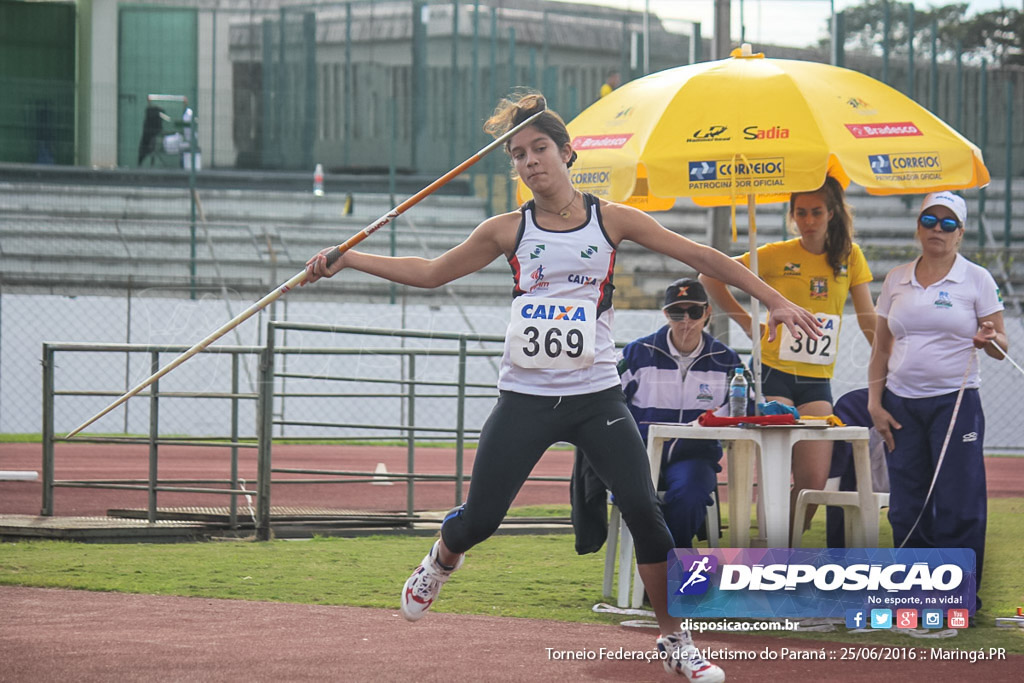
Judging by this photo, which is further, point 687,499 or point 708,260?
point 687,499

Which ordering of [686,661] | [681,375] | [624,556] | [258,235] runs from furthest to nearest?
[258,235]
[681,375]
[624,556]
[686,661]

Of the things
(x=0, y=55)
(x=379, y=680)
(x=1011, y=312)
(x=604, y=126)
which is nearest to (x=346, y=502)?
(x=604, y=126)

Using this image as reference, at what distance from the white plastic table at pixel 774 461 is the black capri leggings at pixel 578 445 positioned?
4.03 ft

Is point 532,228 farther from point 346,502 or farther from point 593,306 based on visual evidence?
point 346,502

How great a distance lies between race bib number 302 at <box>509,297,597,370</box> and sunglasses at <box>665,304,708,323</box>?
6.02 feet

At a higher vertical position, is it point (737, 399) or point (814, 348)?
point (814, 348)

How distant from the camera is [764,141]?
252 inches

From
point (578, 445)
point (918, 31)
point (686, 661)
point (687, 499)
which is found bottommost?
point (686, 661)

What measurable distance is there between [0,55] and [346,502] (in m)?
16.7

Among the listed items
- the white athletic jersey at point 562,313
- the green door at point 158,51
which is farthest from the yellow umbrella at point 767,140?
the green door at point 158,51

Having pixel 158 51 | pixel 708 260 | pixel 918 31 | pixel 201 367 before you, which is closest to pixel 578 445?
pixel 708 260

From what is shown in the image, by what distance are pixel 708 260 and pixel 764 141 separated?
6.55 ft

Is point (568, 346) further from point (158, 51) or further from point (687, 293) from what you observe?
point (158, 51)

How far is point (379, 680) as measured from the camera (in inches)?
179
